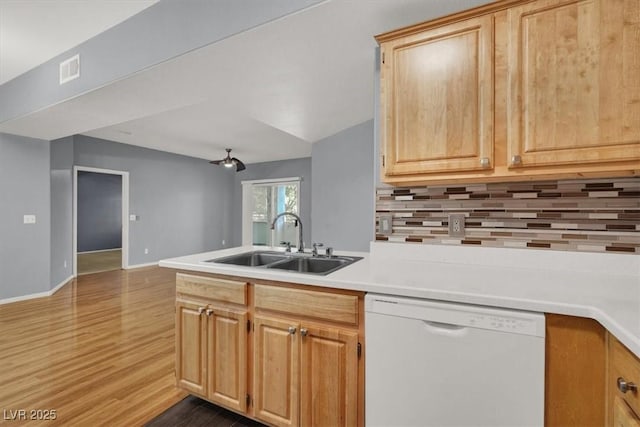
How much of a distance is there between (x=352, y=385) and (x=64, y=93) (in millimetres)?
3306

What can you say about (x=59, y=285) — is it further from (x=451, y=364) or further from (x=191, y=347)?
(x=451, y=364)

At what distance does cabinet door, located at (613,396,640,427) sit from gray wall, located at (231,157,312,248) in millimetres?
5935

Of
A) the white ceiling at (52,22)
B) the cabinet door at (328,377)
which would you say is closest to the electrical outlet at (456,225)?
the cabinet door at (328,377)

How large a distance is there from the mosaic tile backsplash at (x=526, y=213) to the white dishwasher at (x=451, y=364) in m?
0.70

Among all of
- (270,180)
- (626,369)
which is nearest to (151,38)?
(626,369)

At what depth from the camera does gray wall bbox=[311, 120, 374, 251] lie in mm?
4047

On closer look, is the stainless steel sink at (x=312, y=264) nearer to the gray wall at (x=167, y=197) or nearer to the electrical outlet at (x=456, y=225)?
the electrical outlet at (x=456, y=225)

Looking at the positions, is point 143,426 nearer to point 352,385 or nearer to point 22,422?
point 22,422

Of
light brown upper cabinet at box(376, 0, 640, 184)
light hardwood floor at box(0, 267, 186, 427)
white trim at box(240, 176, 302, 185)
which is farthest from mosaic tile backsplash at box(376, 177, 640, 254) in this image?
white trim at box(240, 176, 302, 185)

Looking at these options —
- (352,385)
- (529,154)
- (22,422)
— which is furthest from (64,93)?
(529,154)

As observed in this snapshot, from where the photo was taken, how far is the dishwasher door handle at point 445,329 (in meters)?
1.14

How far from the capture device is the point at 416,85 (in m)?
1.57

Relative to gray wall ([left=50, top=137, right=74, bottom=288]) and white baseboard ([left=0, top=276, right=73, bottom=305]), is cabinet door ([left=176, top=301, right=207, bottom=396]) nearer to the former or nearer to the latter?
white baseboard ([left=0, top=276, right=73, bottom=305])

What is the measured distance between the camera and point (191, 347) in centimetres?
181
